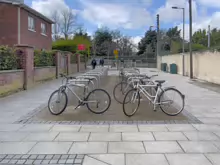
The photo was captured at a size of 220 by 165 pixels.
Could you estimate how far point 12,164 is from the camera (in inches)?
159

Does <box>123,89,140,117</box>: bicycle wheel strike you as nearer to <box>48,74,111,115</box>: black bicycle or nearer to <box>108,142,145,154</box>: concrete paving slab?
<box>48,74,111,115</box>: black bicycle

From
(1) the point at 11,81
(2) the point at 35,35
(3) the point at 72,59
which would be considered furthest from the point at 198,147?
(3) the point at 72,59

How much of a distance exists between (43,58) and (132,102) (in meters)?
11.9

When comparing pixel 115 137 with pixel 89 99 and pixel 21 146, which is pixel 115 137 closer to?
pixel 21 146

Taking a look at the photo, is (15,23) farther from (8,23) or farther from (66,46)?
(66,46)

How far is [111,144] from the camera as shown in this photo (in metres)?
4.83

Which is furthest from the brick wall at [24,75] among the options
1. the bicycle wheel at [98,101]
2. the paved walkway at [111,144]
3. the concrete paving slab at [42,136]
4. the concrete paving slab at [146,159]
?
the concrete paving slab at [146,159]

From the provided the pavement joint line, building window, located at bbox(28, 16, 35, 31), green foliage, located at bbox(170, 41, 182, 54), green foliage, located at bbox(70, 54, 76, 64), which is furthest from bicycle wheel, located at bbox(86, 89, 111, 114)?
green foliage, located at bbox(170, 41, 182, 54)

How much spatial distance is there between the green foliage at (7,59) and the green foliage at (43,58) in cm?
378

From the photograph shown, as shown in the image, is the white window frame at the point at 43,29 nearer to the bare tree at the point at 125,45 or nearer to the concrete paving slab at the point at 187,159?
the concrete paving slab at the point at 187,159

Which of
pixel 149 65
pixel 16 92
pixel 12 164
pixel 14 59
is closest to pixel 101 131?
pixel 12 164

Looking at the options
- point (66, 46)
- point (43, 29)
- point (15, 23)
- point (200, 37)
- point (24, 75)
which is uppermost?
point (200, 37)

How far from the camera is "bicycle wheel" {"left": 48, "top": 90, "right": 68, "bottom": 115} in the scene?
7.39 metres

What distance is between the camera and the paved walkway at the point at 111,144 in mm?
4156
